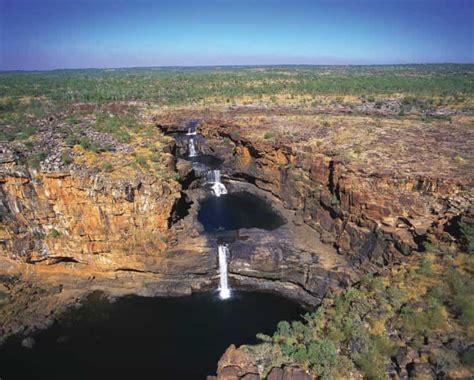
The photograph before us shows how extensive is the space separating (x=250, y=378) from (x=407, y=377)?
21.4 ft

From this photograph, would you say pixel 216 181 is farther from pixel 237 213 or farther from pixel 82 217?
pixel 82 217

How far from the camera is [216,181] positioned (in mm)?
47938

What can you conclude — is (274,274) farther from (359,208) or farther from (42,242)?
(42,242)

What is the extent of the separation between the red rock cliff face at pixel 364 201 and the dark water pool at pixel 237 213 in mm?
2850

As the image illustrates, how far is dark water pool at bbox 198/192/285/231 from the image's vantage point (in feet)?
123

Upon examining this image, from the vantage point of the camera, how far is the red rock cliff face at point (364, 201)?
87.1 feet

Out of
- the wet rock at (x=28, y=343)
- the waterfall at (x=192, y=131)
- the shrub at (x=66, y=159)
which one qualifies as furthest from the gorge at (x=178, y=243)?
the waterfall at (x=192, y=131)

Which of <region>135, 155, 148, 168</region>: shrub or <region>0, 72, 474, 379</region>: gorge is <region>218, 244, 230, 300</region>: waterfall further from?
<region>135, 155, 148, 168</region>: shrub

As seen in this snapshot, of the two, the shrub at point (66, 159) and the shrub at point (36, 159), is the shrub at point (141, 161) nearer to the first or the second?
the shrub at point (66, 159)

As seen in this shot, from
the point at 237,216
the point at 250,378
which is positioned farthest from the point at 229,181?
the point at 250,378

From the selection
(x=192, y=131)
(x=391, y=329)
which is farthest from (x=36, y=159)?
(x=192, y=131)

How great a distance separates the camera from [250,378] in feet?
49.3

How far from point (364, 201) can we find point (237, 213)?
15.6 metres

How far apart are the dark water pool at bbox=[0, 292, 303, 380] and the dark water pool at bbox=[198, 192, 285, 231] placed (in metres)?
9.35
